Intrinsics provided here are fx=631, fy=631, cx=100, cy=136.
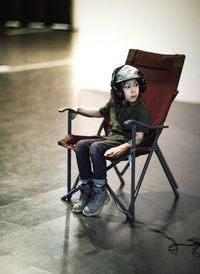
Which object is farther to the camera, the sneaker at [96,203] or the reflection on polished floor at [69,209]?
Answer: the sneaker at [96,203]

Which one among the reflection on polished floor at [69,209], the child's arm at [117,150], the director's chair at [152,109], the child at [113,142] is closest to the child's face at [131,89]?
the child at [113,142]

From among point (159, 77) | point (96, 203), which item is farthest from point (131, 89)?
point (96, 203)

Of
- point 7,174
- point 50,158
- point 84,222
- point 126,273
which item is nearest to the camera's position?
point 126,273

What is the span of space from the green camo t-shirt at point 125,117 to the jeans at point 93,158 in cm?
10

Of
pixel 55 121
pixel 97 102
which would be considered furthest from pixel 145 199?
pixel 97 102

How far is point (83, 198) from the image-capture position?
415 cm

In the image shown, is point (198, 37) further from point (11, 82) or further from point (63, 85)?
point (11, 82)

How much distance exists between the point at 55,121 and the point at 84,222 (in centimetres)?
268

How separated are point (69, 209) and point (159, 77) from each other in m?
1.17

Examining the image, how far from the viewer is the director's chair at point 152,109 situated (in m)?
4.13

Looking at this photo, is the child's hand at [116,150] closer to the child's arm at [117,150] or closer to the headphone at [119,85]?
the child's arm at [117,150]

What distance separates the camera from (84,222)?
13.1 ft

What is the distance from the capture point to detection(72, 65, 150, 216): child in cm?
401

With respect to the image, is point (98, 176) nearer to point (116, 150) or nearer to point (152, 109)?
point (116, 150)
